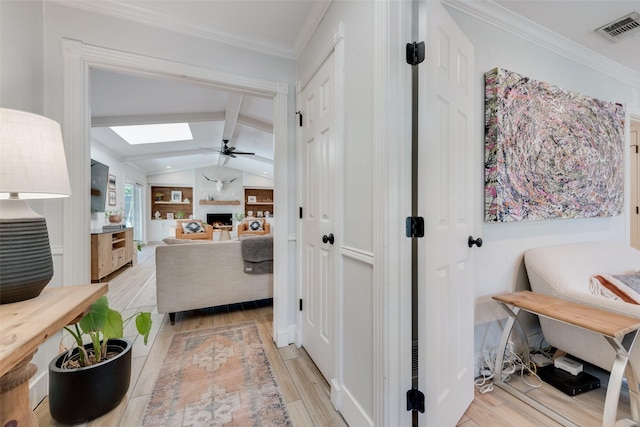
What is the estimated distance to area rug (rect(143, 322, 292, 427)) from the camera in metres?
1.42

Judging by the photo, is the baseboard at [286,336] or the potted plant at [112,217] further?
the potted plant at [112,217]

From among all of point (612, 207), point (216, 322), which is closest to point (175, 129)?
point (216, 322)

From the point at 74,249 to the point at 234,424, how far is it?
143 cm

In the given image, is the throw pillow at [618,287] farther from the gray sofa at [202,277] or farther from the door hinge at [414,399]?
the gray sofa at [202,277]

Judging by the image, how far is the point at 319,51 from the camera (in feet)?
5.78

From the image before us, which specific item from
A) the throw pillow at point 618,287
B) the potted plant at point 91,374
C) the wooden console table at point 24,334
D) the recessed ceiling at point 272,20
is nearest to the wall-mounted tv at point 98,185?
the recessed ceiling at point 272,20

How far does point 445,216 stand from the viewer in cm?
122

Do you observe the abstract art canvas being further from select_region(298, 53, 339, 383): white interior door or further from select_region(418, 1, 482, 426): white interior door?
select_region(298, 53, 339, 383): white interior door

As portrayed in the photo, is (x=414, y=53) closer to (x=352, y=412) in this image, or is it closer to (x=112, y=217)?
(x=352, y=412)

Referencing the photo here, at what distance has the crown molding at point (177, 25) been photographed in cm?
171

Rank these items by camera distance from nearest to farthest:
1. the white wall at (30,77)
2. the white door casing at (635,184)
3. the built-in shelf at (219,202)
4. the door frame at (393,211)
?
1. the door frame at (393,211)
2. the white wall at (30,77)
3. the white door casing at (635,184)
4. the built-in shelf at (219,202)

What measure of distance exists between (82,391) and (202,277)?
1355mm

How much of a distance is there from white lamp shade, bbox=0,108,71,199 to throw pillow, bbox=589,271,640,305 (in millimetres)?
3020

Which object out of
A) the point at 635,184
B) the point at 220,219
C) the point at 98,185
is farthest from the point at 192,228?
the point at 635,184
